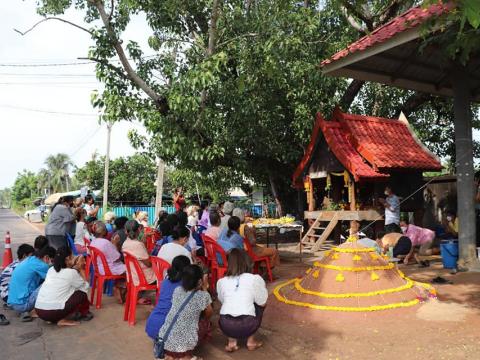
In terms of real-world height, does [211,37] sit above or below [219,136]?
above

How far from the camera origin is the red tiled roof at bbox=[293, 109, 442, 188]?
12422 mm

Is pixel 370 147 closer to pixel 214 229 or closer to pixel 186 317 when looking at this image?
pixel 214 229

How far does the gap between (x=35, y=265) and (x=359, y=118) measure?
33.8 ft

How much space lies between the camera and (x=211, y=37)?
11.1 m

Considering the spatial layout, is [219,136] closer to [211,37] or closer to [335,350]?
[211,37]

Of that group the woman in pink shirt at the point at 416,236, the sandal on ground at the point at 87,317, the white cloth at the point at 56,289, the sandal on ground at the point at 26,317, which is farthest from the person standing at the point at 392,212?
the sandal on ground at the point at 26,317

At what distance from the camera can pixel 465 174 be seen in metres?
8.65

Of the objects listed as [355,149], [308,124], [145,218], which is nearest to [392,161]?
[355,149]

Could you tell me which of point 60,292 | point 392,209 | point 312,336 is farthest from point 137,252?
point 392,209

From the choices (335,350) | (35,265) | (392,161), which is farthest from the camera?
(392,161)

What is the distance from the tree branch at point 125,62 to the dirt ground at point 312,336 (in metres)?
6.70

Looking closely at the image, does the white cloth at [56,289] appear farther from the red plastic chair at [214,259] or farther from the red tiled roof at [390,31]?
the red tiled roof at [390,31]

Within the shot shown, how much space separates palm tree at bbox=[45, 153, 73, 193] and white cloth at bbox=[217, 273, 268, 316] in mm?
79575

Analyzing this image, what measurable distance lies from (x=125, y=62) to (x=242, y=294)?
28.2ft
